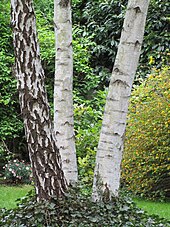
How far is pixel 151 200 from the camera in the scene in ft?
19.1

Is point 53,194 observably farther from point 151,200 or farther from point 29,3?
point 151,200

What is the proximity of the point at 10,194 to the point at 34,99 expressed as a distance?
3.83 meters

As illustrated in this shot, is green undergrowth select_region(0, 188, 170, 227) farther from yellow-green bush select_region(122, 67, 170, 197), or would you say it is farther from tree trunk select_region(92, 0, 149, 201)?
yellow-green bush select_region(122, 67, 170, 197)

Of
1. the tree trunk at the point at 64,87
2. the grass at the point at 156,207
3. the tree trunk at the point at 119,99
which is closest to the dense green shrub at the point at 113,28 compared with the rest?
the grass at the point at 156,207

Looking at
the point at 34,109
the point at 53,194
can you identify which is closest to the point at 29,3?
the point at 34,109

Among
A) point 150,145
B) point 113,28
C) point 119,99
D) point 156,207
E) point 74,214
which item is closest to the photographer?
point 74,214

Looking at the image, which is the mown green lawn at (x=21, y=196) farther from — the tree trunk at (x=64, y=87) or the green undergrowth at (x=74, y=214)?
the green undergrowth at (x=74, y=214)

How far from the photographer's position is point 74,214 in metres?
2.63

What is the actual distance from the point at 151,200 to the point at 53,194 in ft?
11.3

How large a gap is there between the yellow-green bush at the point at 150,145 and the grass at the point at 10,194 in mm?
1635

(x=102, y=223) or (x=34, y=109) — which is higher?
(x=34, y=109)

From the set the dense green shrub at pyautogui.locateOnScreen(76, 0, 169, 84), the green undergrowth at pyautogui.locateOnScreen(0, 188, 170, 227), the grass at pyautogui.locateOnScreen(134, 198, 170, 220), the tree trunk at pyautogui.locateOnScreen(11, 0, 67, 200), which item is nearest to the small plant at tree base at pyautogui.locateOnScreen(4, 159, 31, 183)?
the grass at pyautogui.locateOnScreen(134, 198, 170, 220)

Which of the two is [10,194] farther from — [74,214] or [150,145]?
[74,214]

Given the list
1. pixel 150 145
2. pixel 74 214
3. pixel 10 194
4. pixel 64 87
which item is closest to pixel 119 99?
pixel 64 87
